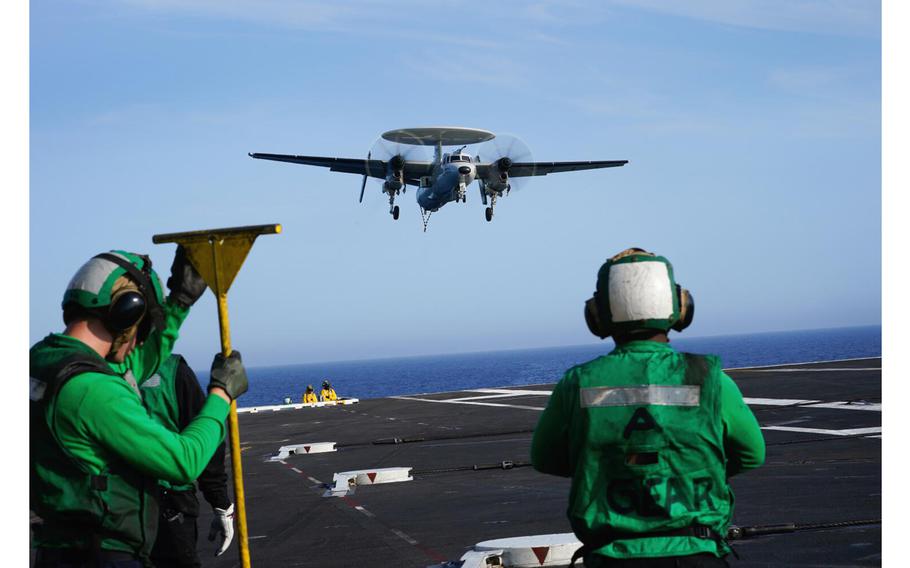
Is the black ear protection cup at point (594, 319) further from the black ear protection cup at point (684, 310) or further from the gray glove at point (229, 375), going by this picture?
the gray glove at point (229, 375)

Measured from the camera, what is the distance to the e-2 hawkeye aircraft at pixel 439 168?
44062 mm

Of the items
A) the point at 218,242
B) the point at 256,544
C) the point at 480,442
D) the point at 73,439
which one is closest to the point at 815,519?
the point at 256,544

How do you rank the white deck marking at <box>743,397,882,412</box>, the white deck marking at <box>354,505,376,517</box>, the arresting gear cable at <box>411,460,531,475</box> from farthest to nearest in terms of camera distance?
the white deck marking at <box>743,397,882,412</box>
the arresting gear cable at <box>411,460,531,475</box>
the white deck marking at <box>354,505,376,517</box>

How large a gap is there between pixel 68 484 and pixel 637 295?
7.52 feet

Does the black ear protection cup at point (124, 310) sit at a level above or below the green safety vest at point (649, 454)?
above

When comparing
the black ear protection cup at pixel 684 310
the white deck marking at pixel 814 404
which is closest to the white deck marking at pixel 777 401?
the white deck marking at pixel 814 404

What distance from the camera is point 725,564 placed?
3.47m

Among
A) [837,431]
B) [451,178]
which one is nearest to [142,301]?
[837,431]

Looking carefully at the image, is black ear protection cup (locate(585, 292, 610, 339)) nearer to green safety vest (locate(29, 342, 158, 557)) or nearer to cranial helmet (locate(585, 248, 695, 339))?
cranial helmet (locate(585, 248, 695, 339))

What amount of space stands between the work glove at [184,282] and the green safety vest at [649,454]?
6.59ft

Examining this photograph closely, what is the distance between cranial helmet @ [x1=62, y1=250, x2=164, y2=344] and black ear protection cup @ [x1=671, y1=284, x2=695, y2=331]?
2.16 metres

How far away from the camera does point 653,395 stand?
11.5 feet

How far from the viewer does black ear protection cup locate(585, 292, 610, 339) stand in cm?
376

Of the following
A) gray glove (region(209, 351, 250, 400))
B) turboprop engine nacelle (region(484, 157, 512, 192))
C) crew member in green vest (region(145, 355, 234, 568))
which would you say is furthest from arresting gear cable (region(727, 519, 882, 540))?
turboprop engine nacelle (region(484, 157, 512, 192))
